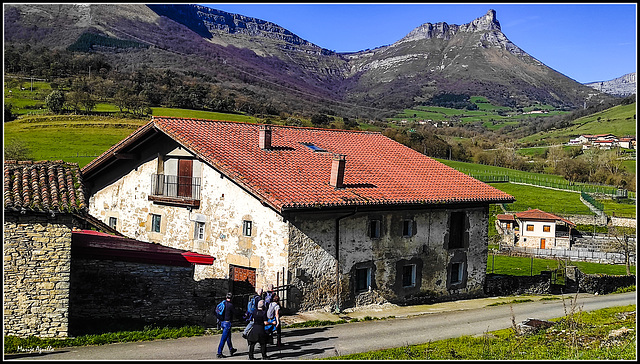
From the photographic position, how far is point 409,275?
2270 cm

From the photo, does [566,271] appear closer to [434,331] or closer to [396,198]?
[396,198]

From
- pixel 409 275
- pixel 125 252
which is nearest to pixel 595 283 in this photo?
pixel 409 275

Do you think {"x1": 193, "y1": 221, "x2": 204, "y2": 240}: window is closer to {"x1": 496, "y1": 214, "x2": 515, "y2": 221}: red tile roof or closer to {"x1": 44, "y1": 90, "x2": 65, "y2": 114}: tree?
{"x1": 496, "y1": 214, "x2": 515, "y2": 221}: red tile roof

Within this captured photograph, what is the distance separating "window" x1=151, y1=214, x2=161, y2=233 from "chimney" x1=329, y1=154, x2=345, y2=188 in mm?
7348

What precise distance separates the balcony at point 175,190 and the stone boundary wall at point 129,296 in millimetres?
5404

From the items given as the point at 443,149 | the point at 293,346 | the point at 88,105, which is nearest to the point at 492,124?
the point at 443,149

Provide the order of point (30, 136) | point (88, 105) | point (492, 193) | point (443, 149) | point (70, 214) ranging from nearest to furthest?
1. point (70, 214)
2. point (492, 193)
3. point (30, 136)
4. point (88, 105)
5. point (443, 149)

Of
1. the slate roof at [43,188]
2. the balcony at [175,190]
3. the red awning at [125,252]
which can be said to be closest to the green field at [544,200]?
the balcony at [175,190]

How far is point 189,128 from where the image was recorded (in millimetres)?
22344

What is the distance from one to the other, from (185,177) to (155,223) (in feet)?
9.24

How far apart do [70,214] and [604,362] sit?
1206cm

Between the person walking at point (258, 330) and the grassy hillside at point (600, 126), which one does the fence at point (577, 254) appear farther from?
the grassy hillside at point (600, 126)

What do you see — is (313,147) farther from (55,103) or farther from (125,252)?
(55,103)

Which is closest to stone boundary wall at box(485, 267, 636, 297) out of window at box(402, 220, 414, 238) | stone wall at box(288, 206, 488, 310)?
stone wall at box(288, 206, 488, 310)
